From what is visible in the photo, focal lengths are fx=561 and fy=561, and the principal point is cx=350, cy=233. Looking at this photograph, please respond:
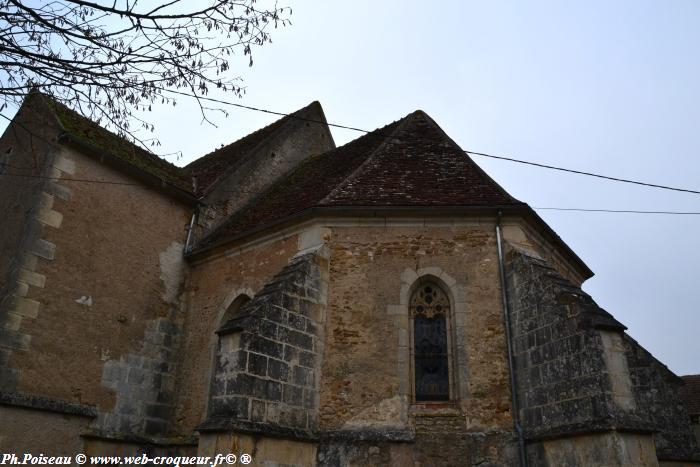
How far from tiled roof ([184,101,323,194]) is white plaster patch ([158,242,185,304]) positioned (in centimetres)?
154

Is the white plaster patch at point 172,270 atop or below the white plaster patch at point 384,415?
atop

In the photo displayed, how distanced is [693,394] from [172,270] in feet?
62.8

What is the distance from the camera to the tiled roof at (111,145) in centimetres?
990

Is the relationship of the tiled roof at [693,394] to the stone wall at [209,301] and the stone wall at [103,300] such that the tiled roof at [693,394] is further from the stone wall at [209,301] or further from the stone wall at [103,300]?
the stone wall at [103,300]

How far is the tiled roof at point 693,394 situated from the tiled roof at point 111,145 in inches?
662

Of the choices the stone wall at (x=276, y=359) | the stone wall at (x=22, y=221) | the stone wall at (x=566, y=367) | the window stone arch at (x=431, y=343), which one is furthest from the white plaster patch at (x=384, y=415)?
the stone wall at (x=22, y=221)

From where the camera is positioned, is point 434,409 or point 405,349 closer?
point 434,409

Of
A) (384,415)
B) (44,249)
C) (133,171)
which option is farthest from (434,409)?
(133,171)

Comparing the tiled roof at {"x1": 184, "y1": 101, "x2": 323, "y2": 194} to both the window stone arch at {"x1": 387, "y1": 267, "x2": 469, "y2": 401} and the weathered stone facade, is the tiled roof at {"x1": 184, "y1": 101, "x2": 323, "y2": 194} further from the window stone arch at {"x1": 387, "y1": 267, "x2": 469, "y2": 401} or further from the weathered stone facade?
the window stone arch at {"x1": 387, "y1": 267, "x2": 469, "y2": 401}

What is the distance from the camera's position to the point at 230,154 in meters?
14.2

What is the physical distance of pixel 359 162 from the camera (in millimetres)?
11133

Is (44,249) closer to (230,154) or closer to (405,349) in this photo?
(405,349)

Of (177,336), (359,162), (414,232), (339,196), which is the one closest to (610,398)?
(414,232)

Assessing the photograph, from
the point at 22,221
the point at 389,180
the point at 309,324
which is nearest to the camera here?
the point at 309,324
